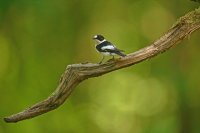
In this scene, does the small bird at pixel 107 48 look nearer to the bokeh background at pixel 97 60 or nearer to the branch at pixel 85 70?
the branch at pixel 85 70

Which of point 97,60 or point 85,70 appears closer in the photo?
point 85,70

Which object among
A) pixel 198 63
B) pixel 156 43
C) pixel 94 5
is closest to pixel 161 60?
pixel 198 63

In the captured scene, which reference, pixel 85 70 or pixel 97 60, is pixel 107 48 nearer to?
pixel 85 70

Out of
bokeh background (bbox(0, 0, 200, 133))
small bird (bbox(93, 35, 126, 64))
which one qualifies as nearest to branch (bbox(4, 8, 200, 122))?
small bird (bbox(93, 35, 126, 64))

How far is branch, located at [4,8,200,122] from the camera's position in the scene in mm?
2527

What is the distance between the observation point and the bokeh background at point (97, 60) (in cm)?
654

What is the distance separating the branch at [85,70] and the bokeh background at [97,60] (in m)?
3.85

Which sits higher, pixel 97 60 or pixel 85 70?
pixel 97 60

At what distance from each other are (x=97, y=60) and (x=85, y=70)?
412 centimetres

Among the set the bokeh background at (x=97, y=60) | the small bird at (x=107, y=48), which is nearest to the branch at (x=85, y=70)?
the small bird at (x=107, y=48)

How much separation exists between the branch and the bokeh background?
3.85 m

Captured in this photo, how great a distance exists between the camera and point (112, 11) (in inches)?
277

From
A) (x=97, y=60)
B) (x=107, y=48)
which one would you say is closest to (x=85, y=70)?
(x=107, y=48)

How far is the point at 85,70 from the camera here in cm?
254
